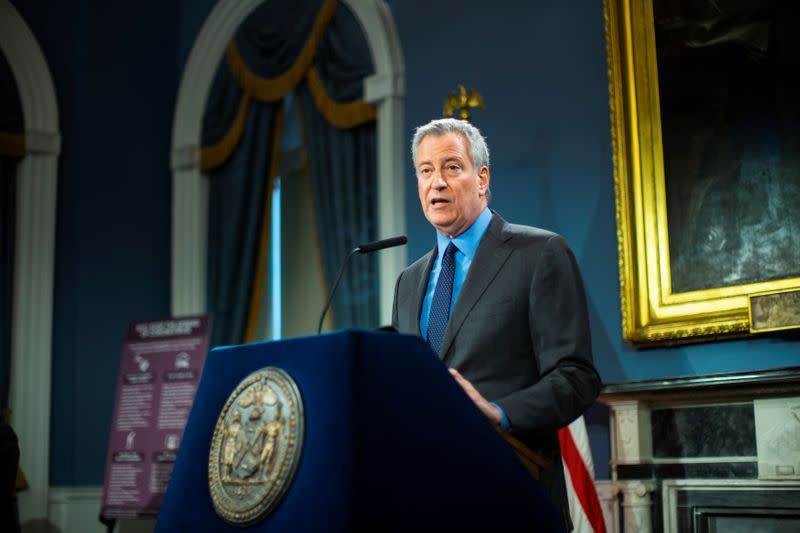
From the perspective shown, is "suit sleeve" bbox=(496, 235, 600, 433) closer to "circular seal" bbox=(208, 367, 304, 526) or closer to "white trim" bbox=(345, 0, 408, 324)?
"circular seal" bbox=(208, 367, 304, 526)

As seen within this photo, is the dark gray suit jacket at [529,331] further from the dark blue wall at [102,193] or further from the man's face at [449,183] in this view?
the dark blue wall at [102,193]

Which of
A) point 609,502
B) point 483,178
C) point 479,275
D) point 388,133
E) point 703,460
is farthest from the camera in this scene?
point 388,133

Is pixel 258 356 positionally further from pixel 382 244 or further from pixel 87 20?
pixel 87 20

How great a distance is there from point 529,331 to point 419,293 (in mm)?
316

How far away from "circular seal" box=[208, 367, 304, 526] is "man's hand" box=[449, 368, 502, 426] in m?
0.28

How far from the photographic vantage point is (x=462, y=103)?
193 inches

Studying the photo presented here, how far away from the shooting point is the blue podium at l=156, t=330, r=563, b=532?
1333 mm

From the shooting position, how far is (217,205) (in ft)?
21.7

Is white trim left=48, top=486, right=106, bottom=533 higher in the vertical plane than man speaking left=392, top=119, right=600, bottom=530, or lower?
lower

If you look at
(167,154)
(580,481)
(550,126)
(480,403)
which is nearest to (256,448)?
(480,403)

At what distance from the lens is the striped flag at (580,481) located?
3.84 m

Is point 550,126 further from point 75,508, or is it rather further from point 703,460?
point 75,508

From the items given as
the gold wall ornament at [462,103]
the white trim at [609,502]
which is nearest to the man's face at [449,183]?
the white trim at [609,502]

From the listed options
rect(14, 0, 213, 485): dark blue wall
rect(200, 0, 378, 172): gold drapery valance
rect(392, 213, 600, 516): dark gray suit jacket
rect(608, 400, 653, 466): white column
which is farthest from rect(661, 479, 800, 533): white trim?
rect(14, 0, 213, 485): dark blue wall
